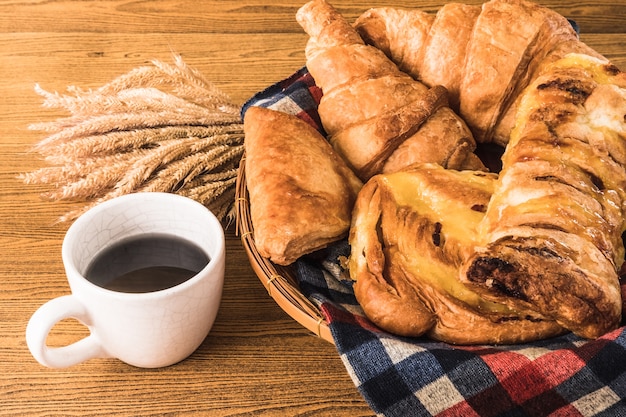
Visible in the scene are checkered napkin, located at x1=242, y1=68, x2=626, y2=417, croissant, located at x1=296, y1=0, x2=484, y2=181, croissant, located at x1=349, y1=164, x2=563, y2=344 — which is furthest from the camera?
croissant, located at x1=296, y1=0, x2=484, y2=181

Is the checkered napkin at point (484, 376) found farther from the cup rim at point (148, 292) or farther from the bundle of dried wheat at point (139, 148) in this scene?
the bundle of dried wheat at point (139, 148)

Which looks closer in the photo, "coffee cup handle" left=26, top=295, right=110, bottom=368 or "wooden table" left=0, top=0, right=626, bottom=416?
"coffee cup handle" left=26, top=295, right=110, bottom=368

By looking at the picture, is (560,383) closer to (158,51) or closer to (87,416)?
(87,416)

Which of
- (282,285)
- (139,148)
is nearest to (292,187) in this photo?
(282,285)

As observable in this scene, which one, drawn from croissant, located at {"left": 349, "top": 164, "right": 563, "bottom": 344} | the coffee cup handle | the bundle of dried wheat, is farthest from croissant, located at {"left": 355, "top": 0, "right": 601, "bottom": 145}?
the coffee cup handle

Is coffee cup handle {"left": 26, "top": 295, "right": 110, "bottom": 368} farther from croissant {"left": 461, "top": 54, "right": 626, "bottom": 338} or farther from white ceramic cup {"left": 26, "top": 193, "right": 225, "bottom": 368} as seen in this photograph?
croissant {"left": 461, "top": 54, "right": 626, "bottom": 338}

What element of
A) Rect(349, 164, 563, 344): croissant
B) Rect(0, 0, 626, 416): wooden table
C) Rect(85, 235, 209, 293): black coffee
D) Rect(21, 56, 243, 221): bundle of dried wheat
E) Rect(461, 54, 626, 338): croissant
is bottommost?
Rect(0, 0, 626, 416): wooden table
